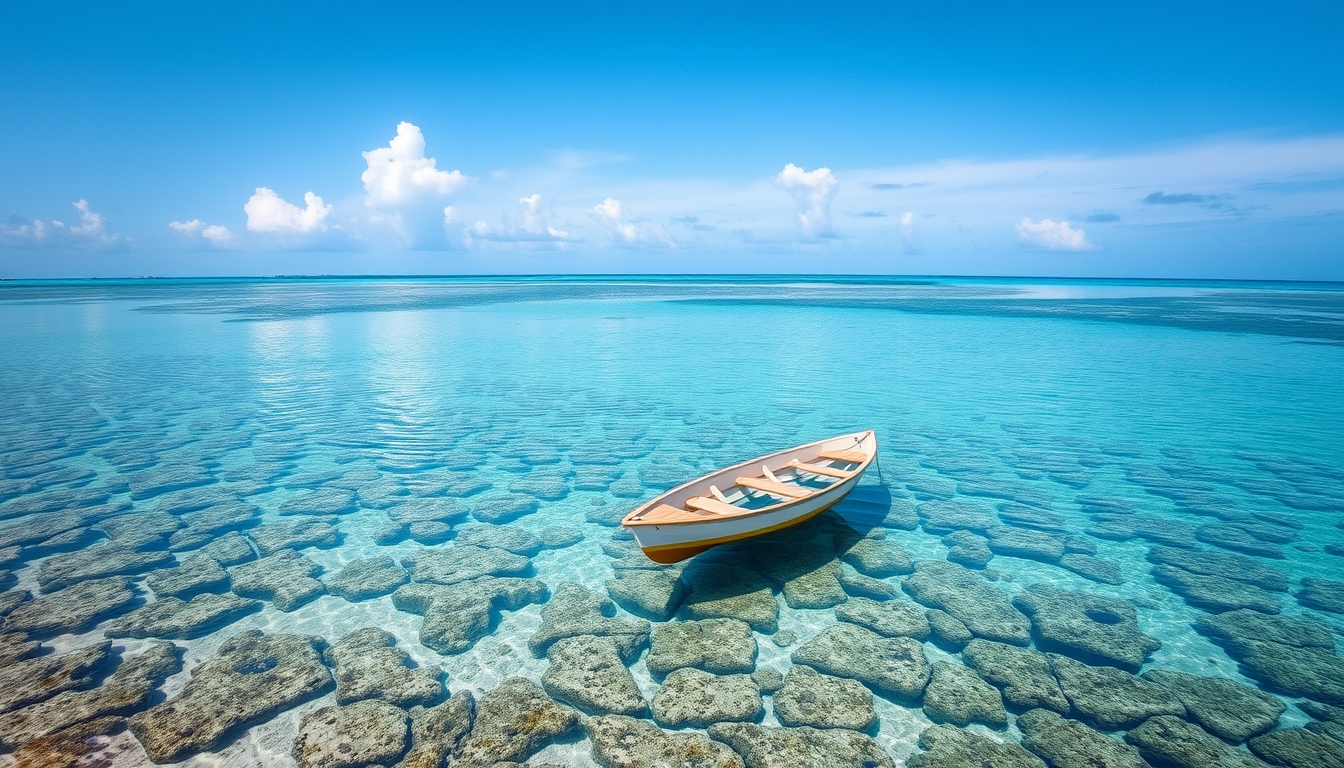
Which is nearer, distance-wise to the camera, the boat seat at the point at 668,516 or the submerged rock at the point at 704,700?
the submerged rock at the point at 704,700

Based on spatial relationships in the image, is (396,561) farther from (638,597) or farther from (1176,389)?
(1176,389)

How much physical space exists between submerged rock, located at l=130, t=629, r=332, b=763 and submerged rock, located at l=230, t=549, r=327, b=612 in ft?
3.75

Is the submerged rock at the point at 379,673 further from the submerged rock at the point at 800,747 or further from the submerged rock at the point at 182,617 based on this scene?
the submerged rock at the point at 800,747

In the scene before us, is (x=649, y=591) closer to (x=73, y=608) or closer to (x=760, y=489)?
(x=760, y=489)

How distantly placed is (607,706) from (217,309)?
8443 centimetres

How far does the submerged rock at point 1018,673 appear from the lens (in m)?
7.61

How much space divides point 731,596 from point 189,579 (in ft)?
30.7

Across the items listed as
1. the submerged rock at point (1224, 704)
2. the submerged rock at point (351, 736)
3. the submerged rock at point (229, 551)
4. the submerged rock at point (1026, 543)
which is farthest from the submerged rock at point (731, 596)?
the submerged rock at point (229, 551)

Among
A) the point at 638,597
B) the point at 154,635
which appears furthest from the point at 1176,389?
the point at 154,635

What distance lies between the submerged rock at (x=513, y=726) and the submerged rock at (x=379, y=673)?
0.82 metres

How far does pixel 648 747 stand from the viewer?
6.77 m

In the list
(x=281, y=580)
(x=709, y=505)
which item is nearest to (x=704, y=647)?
(x=709, y=505)

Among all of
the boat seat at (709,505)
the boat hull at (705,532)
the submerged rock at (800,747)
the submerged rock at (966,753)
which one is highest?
the boat seat at (709,505)

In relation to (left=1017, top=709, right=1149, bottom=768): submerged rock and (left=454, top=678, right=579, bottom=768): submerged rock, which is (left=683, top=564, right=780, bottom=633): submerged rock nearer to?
(left=454, top=678, right=579, bottom=768): submerged rock
